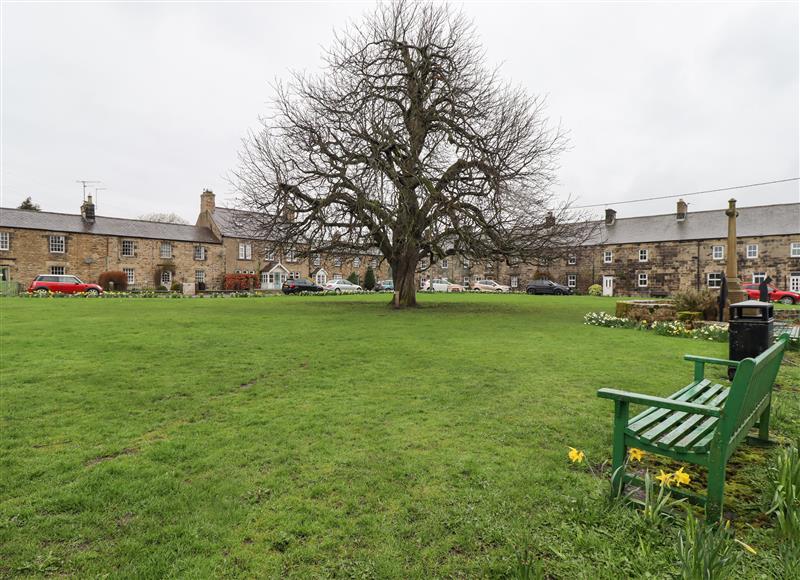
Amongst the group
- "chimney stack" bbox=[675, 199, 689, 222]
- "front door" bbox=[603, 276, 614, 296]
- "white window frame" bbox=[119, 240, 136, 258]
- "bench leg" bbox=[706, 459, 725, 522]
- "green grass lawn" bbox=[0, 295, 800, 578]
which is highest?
"chimney stack" bbox=[675, 199, 689, 222]

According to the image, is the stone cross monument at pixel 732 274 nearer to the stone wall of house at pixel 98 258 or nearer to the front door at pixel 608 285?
the front door at pixel 608 285

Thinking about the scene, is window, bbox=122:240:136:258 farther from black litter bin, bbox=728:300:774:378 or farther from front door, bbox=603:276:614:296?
front door, bbox=603:276:614:296

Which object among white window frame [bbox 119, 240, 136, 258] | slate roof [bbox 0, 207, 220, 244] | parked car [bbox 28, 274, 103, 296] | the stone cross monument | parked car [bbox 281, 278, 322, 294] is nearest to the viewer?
the stone cross monument

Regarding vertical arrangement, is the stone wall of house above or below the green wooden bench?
above

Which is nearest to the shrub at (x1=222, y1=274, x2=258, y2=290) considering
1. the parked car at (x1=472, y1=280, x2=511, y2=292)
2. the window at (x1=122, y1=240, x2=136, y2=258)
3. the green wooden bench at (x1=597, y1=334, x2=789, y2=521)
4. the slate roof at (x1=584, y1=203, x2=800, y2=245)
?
the window at (x1=122, y1=240, x2=136, y2=258)

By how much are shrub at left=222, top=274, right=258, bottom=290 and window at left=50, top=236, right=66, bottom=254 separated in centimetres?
1497

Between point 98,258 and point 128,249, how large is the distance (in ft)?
9.11

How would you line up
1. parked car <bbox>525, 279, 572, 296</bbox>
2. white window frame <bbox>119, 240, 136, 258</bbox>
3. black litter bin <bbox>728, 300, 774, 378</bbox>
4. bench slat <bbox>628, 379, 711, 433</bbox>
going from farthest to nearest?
parked car <bbox>525, 279, 572, 296</bbox> → white window frame <bbox>119, 240, 136, 258</bbox> → black litter bin <bbox>728, 300, 774, 378</bbox> → bench slat <bbox>628, 379, 711, 433</bbox>

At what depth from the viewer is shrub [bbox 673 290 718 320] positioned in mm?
15641

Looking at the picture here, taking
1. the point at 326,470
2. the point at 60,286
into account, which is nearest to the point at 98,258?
the point at 60,286

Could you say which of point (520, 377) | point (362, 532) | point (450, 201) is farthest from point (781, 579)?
point (450, 201)

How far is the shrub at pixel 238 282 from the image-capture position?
47438mm

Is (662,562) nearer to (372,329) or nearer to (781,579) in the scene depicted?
(781,579)

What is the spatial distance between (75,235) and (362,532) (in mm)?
49783
